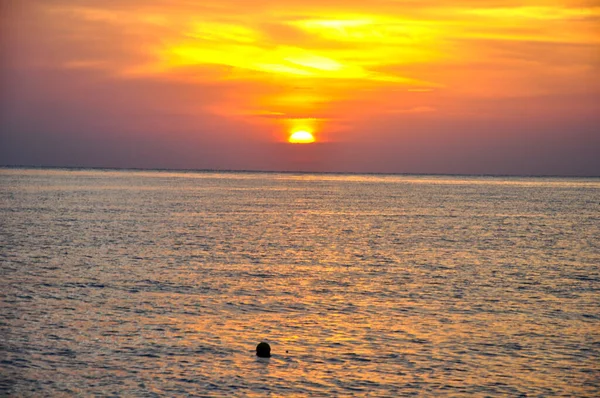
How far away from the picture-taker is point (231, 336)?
32.7 metres

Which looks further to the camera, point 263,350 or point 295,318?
point 295,318

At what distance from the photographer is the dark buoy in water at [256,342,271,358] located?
29594 mm

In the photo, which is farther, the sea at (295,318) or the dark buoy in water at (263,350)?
the dark buoy in water at (263,350)

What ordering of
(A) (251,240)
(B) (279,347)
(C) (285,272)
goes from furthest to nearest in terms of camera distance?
(A) (251,240) → (C) (285,272) → (B) (279,347)

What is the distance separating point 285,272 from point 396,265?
32.5 ft

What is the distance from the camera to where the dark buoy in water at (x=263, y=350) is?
29594 millimetres

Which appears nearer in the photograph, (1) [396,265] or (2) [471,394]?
(2) [471,394]

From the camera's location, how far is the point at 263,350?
29.6m

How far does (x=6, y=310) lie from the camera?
3753cm

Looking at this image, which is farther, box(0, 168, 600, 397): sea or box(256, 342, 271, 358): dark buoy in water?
box(256, 342, 271, 358): dark buoy in water

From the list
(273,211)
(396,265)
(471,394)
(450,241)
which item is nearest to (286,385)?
(471,394)

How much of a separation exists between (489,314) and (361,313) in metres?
6.67

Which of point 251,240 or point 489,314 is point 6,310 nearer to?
point 489,314

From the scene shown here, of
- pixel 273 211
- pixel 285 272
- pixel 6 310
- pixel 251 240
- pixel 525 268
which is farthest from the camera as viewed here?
pixel 273 211
